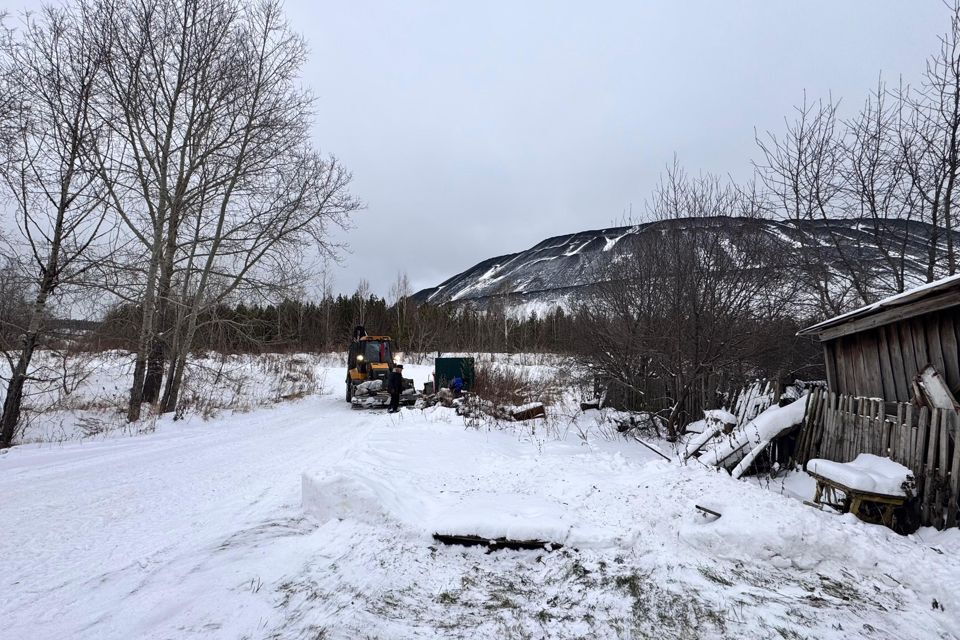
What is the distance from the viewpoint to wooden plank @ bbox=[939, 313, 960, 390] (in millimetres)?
4562

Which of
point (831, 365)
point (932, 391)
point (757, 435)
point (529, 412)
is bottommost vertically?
point (529, 412)

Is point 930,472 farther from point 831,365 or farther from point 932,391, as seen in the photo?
point 831,365

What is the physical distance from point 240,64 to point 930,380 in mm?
16685

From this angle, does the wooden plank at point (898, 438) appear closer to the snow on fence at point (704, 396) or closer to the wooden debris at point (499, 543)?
the snow on fence at point (704, 396)

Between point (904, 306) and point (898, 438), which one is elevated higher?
point (904, 306)

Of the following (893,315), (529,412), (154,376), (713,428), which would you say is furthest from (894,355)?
(154,376)

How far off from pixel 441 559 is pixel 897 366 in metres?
6.03

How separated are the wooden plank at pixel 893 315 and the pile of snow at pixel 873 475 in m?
1.64

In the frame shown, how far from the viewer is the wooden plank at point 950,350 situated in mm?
4562

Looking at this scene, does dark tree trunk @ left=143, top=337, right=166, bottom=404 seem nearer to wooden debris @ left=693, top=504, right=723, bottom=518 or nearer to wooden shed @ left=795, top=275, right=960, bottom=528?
wooden debris @ left=693, top=504, right=723, bottom=518

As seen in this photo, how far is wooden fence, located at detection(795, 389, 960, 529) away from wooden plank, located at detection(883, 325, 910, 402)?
0.80ft

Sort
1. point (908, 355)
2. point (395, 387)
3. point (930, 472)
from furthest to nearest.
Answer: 1. point (395, 387)
2. point (908, 355)
3. point (930, 472)

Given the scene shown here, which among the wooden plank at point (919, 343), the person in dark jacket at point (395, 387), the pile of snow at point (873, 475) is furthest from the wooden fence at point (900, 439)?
the person in dark jacket at point (395, 387)

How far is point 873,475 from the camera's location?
169 inches
